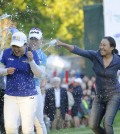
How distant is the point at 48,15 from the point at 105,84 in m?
18.2

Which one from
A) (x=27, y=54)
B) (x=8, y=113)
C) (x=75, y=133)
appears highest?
(x=27, y=54)

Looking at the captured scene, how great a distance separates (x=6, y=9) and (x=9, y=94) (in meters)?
6.50

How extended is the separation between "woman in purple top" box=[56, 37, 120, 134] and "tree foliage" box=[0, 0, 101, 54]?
5270 mm

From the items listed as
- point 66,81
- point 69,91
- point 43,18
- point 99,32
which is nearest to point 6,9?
point 69,91

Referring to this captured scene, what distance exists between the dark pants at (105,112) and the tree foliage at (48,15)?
5543mm

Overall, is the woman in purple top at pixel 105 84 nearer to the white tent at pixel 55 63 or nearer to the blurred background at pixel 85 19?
the blurred background at pixel 85 19

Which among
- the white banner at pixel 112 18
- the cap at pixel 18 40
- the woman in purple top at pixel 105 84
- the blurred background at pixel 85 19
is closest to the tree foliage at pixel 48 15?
the blurred background at pixel 85 19

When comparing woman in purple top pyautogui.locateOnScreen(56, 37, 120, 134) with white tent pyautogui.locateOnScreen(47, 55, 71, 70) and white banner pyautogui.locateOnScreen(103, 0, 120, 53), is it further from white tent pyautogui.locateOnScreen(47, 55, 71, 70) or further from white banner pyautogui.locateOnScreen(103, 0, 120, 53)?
white tent pyautogui.locateOnScreen(47, 55, 71, 70)

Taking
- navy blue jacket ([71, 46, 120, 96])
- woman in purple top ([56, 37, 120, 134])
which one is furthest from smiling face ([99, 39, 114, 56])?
navy blue jacket ([71, 46, 120, 96])

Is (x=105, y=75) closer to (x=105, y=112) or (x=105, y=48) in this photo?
(x=105, y=48)

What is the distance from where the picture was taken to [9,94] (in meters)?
11.1

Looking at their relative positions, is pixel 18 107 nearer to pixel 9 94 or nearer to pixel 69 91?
pixel 9 94

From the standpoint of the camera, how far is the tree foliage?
18.5 metres

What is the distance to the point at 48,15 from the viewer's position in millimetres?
29953
